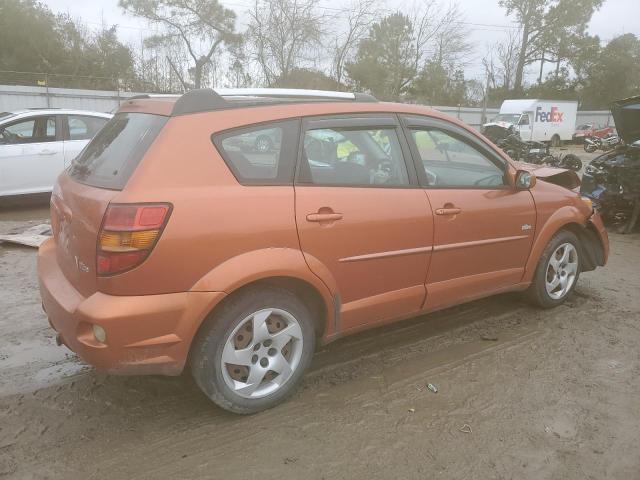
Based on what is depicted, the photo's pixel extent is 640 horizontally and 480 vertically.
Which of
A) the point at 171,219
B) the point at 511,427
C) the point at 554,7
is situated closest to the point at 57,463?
the point at 171,219

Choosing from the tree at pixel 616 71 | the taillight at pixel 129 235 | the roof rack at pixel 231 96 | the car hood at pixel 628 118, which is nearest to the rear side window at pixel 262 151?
the roof rack at pixel 231 96

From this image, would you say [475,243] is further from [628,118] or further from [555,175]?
[628,118]

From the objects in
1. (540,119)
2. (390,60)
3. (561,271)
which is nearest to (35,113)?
(561,271)

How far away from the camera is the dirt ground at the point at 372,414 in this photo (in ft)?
8.19

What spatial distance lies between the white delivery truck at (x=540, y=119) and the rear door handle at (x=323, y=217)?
91.7 feet

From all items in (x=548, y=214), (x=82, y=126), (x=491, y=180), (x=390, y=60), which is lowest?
(x=548, y=214)

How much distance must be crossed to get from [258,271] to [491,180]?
203 cm

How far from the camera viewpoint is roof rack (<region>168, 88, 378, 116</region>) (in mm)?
2703

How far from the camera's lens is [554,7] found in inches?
1844

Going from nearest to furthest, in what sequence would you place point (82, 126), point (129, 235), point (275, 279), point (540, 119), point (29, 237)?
point (129, 235) < point (275, 279) < point (29, 237) < point (82, 126) < point (540, 119)

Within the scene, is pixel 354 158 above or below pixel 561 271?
above

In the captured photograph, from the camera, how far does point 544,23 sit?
1868 inches

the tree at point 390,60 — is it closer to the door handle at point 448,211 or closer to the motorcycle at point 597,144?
the motorcycle at point 597,144

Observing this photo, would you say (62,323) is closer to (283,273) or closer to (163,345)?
(163,345)
